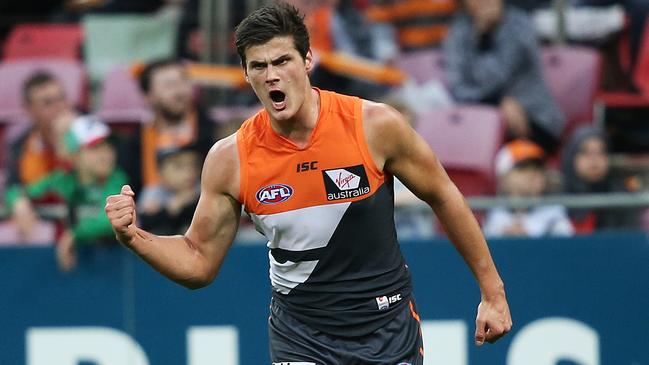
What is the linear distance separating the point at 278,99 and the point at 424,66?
18.6ft

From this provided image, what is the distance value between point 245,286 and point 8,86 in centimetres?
413

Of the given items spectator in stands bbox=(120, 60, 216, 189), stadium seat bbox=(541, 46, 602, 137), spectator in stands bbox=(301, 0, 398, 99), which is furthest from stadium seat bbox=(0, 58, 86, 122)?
stadium seat bbox=(541, 46, 602, 137)

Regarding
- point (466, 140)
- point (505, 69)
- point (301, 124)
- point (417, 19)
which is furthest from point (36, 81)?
point (301, 124)

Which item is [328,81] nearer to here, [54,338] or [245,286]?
[245,286]

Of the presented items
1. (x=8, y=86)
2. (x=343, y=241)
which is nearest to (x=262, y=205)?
(x=343, y=241)

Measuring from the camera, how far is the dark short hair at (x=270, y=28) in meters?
4.64

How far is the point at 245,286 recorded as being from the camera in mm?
7180

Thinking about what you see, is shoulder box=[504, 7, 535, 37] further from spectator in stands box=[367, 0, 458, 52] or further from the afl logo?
the afl logo

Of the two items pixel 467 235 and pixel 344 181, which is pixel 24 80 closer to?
pixel 344 181

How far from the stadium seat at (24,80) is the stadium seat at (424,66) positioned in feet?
8.96

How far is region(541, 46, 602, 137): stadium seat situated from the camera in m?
9.67

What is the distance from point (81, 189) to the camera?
7402 mm

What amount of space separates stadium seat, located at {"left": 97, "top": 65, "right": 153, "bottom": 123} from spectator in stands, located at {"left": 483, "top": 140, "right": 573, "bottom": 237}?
3.15m

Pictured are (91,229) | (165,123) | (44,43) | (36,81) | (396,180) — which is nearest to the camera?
(91,229)
